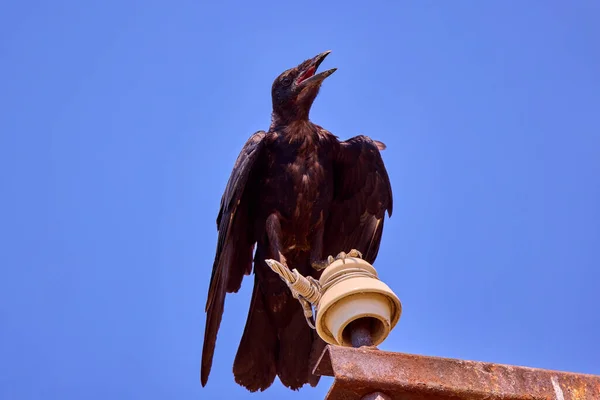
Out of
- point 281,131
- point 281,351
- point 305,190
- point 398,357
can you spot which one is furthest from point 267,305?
point 398,357

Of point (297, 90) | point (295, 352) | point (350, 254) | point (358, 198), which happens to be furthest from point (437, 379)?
point (297, 90)

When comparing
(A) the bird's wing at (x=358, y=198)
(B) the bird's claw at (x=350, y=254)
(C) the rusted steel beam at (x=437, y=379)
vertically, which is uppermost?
(A) the bird's wing at (x=358, y=198)

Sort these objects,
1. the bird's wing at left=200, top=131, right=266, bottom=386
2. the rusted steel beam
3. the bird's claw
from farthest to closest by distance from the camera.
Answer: the bird's wing at left=200, top=131, right=266, bottom=386
the bird's claw
the rusted steel beam

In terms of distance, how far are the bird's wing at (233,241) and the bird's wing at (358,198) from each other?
0.68 m

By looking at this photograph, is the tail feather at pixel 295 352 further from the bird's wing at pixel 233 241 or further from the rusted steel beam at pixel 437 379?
the rusted steel beam at pixel 437 379

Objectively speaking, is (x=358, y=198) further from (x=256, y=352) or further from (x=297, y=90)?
(x=256, y=352)

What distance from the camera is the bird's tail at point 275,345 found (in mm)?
6961

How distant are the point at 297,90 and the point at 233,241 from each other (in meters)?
1.40

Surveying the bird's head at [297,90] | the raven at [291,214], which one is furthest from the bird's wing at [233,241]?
the bird's head at [297,90]

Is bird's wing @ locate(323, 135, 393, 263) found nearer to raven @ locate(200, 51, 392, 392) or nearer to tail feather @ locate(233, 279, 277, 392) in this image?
raven @ locate(200, 51, 392, 392)

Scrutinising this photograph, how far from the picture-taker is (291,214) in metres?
7.27

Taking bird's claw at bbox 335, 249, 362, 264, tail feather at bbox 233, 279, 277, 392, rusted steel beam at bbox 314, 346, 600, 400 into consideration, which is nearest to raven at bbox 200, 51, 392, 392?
tail feather at bbox 233, 279, 277, 392

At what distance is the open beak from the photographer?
24.4 feet

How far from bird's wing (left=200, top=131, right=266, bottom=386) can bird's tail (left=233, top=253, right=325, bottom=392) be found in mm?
210
